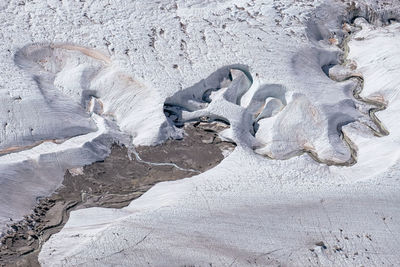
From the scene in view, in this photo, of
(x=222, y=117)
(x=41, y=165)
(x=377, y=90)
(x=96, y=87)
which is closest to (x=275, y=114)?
(x=222, y=117)

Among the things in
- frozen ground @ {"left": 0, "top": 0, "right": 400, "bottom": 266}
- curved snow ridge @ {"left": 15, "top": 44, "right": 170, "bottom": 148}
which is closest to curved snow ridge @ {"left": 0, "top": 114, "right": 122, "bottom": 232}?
frozen ground @ {"left": 0, "top": 0, "right": 400, "bottom": 266}

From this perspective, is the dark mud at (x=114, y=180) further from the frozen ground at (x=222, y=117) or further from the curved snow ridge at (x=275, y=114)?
the curved snow ridge at (x=275, y=114)

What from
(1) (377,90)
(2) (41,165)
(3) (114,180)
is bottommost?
(3) (114,180)

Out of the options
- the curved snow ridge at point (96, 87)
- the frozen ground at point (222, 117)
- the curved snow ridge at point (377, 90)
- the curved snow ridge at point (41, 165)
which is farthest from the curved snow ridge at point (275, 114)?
the curved snow ridge at point (41, 165)

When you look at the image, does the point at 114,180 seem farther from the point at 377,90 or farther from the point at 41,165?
the point at 377,90

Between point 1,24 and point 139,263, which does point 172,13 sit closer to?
point 1,24

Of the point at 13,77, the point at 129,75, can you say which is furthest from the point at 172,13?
the point at 13,77
